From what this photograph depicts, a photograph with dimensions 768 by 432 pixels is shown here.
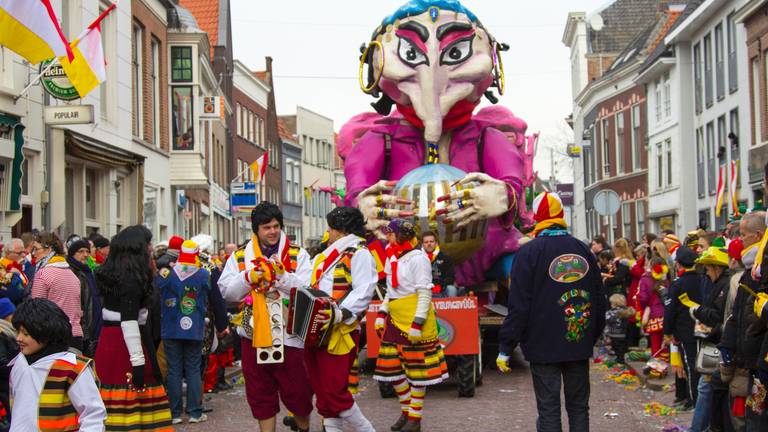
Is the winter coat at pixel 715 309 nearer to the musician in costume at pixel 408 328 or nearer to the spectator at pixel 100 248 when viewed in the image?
the musician in costume at pixel 408 328

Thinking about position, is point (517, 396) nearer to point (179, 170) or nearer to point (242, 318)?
point (242, 318)

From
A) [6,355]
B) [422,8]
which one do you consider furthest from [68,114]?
[6,355]

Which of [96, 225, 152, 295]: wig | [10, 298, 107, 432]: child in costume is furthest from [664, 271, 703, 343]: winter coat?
[10, 298, 107, 432]: child in costume

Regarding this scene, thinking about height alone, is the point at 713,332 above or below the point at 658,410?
above

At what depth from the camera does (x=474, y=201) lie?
39.6 feet

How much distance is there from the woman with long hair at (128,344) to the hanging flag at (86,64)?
304 inches

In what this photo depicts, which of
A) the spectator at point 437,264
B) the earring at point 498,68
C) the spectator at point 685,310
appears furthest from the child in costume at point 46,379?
the earring at point 498,68

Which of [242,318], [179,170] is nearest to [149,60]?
[179,170]

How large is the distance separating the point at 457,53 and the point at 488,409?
4.28 m

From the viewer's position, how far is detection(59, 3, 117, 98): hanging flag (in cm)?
1472

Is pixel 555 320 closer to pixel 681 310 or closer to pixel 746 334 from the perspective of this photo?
pixel 746 334

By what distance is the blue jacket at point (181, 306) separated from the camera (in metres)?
10.2

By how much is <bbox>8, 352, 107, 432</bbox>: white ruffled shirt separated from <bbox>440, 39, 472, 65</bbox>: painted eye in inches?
329

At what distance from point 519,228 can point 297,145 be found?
174 feet
